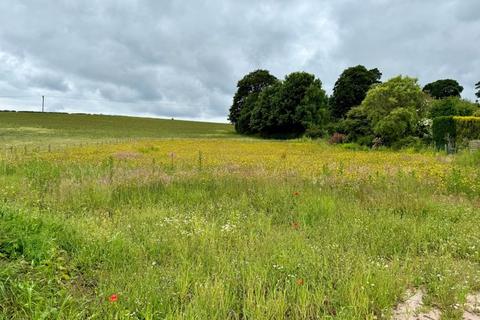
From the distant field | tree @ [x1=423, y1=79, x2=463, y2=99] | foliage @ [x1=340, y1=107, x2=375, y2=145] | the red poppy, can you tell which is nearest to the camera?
the red poppy

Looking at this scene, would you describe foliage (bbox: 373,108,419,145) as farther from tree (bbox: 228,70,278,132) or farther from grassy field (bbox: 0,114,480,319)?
tree (bbox: 228,70,278,132)

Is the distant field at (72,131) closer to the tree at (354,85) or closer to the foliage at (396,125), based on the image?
the tree at (354,85)

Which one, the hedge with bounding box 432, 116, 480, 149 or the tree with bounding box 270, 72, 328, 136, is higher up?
the tree with bounding box 270, 72, 328, 136

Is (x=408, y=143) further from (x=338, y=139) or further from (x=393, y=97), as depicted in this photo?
(x=338, y=139)

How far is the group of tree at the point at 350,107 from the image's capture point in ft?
97.1

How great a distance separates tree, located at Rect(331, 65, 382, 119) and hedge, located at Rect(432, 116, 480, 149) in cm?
3719

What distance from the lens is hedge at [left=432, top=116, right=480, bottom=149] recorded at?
74.6ft

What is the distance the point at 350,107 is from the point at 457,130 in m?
39.4

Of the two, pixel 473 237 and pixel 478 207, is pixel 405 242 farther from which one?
pixel 478 207

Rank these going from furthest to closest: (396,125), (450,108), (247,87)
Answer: (247,87) < (450,108) < (396,125)

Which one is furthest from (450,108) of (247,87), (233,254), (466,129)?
(247,87)

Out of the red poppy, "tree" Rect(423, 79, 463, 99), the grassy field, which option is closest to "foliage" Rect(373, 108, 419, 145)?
the grassy field

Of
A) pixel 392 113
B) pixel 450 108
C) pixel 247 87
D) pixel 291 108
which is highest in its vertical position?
pixel 247 87

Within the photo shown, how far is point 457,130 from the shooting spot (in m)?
23.3
